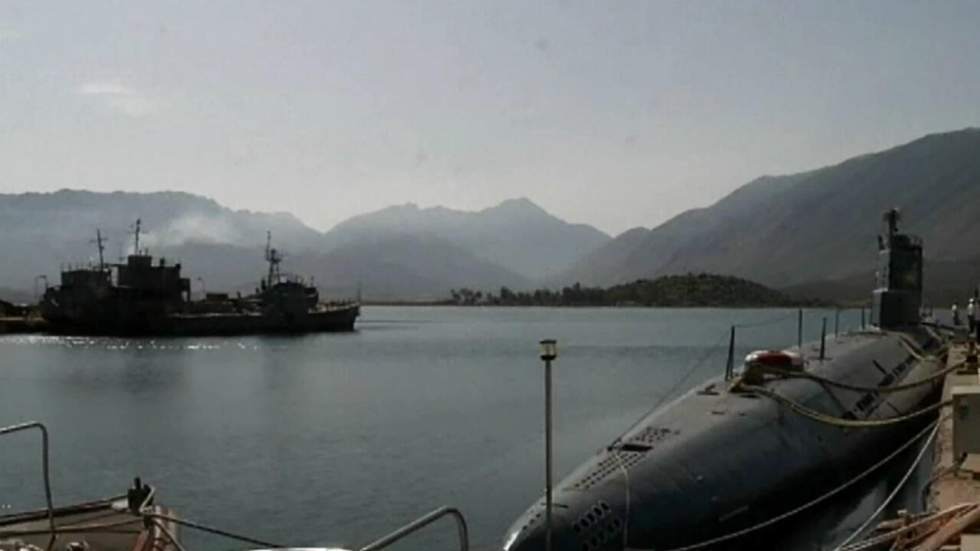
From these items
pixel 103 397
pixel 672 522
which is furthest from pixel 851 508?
pixel 103 397

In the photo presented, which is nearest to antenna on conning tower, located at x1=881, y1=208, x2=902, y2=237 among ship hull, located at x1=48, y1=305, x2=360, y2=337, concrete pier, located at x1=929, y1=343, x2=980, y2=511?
concrete pier, located at x1=929, y1=343, x2=980, y2=511

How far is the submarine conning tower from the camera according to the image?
37.3 metres

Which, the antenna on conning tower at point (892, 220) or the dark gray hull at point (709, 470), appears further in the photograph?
the antenna on conning tower at point (892, 220)

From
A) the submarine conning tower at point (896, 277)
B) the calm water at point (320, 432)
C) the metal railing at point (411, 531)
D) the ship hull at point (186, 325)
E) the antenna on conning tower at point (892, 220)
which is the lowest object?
the calm water at point (320, 432)

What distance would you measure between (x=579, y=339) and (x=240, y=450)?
3840 inches

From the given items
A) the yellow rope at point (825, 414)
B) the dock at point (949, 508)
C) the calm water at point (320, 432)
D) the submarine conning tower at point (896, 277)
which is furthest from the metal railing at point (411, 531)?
the submarine conning tower at point (896, 277)

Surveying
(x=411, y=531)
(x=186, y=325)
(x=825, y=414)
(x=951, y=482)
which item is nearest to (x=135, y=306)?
(x=186, y=325)

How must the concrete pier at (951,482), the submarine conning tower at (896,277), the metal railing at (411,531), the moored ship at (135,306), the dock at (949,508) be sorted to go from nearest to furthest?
the metal railing at (411,531) < the dock at (949,508) < the concrete pier at (951,482) < the submarine conning tower at (896,277) < the moored ship at (135,306)

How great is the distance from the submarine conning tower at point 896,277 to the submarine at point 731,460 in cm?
1032

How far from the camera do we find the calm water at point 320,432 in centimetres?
2656

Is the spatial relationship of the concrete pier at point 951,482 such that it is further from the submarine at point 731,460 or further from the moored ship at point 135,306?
the moored ship at point 135,306

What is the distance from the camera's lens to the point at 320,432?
4138 cm

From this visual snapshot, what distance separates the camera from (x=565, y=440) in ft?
126

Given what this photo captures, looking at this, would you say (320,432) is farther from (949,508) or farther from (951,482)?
(949,508)
